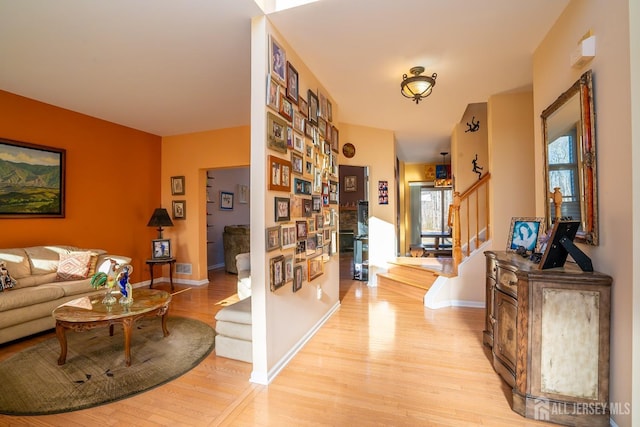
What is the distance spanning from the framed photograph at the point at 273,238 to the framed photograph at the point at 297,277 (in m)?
0.43

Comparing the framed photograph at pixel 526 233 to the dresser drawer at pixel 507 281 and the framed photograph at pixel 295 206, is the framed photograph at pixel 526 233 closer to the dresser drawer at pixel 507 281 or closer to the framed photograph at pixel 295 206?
the dresser drawer at pixel 507 281

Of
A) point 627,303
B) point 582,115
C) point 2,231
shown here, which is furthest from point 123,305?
point 582,115

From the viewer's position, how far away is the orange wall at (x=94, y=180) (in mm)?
3887

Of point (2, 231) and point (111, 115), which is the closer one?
point (2, 231)

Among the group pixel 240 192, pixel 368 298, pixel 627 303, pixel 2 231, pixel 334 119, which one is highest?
pixel 334 119

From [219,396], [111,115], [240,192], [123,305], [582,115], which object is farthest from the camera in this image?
[240,192]

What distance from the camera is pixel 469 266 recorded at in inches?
169

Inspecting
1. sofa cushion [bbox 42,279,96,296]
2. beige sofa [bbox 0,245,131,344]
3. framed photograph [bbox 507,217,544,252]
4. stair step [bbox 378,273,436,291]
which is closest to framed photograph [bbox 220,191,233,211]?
beige sofa [bbox 0,245,131,344]

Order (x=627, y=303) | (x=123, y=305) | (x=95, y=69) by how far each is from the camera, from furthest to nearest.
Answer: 1. (x=95, y=69)
2. (x=123, y=305)
3. (x=627, y=303)

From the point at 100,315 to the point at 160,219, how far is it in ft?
10.2

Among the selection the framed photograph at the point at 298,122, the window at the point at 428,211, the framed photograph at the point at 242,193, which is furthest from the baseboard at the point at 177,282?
the window at the point at 428,211

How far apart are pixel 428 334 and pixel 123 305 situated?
312 cm

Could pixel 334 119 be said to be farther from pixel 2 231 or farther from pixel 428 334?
pixel 2 231

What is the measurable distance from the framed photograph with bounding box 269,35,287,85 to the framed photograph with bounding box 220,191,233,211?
17.7 feet
